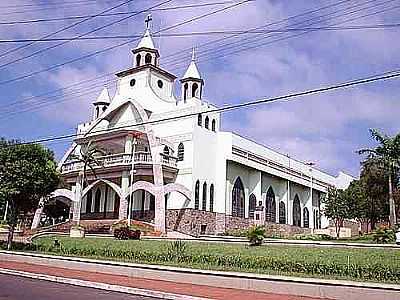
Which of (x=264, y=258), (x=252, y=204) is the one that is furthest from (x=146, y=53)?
(x=264, y=258)

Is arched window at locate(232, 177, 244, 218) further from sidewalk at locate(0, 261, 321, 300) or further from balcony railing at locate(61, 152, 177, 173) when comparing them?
sidewalk at locate(0, 261, 321, 300)

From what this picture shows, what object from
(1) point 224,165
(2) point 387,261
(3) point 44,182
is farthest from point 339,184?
(2) point 387,261

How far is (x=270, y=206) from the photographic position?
5384 centimetres

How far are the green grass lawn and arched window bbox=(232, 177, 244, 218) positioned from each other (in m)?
21.6

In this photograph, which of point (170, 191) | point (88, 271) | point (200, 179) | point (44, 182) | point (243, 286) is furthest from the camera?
point (200, 179)

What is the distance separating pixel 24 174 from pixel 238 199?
24081mm

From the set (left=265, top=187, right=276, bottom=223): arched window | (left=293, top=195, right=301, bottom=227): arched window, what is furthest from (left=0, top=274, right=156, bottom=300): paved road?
(left=293, top=195, right=301, bottom=227): arched window

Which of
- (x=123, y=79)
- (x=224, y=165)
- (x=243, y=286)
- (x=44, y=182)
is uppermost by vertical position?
(x=123, y=79)

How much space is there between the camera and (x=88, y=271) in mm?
19656

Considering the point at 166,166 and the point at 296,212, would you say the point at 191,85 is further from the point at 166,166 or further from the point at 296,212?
the point at 296,212

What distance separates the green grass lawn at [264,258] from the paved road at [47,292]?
5.86 metres

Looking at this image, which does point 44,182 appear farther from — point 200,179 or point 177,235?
point 200,179

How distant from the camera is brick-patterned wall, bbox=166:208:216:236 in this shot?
41.1 m

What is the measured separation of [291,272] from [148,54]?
3596 cm
